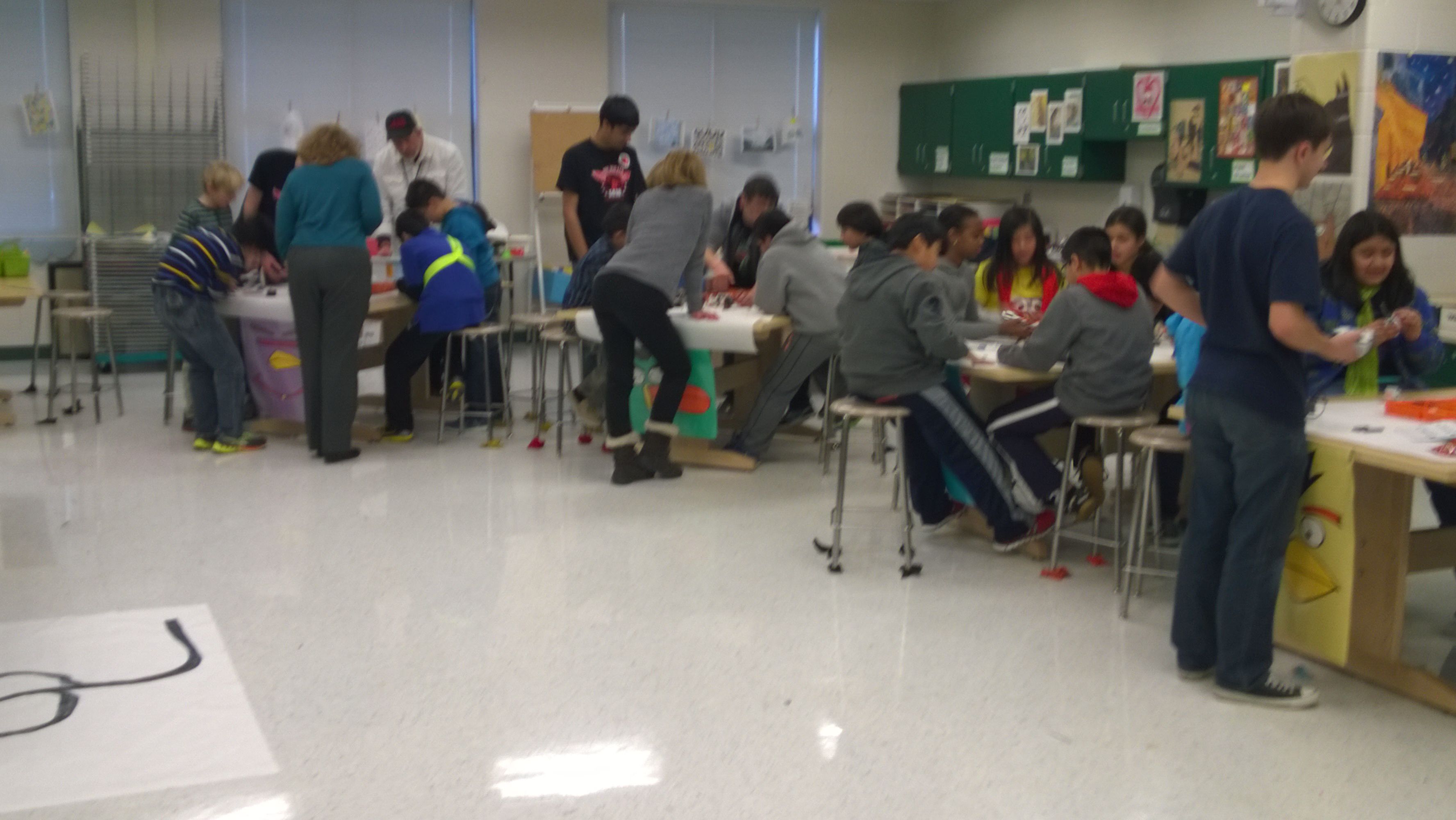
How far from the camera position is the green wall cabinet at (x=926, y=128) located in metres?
9.69

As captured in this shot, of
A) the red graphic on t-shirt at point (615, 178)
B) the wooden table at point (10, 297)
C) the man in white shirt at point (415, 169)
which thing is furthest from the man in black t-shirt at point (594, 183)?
the wooden table at point (10, 297)

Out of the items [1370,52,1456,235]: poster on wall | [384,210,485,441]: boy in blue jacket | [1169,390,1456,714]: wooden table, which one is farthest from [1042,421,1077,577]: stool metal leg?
[384,210,485,441]: boy in blue jacket

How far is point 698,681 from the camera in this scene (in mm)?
3553

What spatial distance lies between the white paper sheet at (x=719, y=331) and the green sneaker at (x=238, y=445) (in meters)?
1.80

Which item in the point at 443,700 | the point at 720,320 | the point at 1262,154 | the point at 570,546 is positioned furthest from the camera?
the point at 720,320

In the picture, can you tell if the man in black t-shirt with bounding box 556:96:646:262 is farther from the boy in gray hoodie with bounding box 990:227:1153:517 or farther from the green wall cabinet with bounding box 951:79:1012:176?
the green wall cabinet with bounding box 951:79:1012:176

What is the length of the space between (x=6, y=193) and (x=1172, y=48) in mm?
7092

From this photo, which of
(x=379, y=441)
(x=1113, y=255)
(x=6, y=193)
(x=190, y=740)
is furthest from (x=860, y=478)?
(x=6, y=193)

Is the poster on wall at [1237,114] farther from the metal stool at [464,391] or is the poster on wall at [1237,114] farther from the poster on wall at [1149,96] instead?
the metal stool at [464,391]

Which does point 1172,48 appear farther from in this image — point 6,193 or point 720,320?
point 6,193

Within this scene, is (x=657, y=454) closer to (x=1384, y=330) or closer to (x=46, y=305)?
(x=1384, y=330)

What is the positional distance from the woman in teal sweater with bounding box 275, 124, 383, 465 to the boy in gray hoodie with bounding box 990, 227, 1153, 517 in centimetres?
293

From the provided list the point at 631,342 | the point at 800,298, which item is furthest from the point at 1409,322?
the point at 631,342

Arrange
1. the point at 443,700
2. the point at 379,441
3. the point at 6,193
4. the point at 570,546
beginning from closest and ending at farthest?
the point at 443,700, the point at 570,546, the point at 379,441, the point at 6,193
